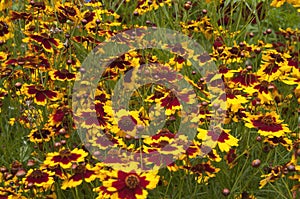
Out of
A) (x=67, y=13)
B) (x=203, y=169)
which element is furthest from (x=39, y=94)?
(x=203, y=169)

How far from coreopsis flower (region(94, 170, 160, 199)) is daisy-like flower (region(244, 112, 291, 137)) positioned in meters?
0.36

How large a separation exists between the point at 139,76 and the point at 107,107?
375 millimetres

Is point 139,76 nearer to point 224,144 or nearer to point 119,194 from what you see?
point 224,144

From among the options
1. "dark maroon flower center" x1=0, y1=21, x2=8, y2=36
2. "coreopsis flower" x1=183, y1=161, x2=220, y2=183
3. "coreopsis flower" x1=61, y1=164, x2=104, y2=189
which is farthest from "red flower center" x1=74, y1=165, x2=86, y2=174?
"dark maroon flower center" x1=0, y1=21, x2=8, y2=36

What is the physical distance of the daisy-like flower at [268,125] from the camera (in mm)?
1511

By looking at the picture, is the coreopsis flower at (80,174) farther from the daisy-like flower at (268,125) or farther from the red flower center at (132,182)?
the daisy-like flower at (268,125)

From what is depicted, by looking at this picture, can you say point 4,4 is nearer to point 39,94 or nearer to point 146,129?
point 39,94

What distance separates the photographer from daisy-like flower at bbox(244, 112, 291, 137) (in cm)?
151

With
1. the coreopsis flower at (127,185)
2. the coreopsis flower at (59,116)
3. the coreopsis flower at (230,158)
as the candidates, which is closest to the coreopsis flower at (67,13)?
the coreopsis flower at (59,116)

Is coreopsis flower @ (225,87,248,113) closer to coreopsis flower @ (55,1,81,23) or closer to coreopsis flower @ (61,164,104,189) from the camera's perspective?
coreopsis flower @ (61,164,104,189)

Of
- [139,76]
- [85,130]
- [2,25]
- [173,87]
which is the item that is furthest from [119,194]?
[2,25]

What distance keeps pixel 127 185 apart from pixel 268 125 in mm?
479

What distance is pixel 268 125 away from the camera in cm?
156

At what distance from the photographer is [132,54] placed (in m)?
2.09
